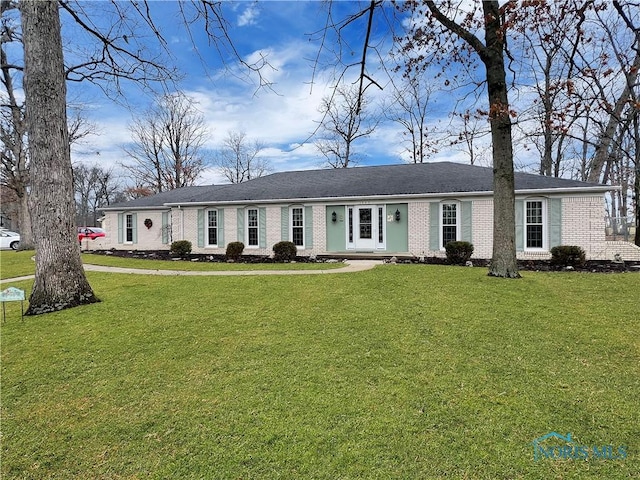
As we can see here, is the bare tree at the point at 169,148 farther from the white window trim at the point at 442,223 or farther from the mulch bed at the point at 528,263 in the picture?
the white window trim at the point at 442,223

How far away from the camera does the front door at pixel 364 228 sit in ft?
46.6

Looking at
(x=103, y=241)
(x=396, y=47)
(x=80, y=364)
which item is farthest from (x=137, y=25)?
(x=103, y=241)

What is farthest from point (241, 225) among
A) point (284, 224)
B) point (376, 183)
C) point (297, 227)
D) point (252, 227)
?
point (376, 183)

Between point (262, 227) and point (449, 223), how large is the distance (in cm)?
795

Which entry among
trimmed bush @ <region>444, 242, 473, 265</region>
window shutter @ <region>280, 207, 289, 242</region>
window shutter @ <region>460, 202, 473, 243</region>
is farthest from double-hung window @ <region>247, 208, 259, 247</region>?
window shutter @ <region>460, 202, 473, 243</region>

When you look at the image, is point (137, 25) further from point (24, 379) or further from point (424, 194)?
point (424, 194)

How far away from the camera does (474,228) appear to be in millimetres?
12805

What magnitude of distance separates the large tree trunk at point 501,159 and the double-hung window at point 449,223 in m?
4.96

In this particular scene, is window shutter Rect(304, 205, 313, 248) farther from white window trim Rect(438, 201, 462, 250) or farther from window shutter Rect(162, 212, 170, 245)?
window shutter Rect(162, 212, 170, 245)

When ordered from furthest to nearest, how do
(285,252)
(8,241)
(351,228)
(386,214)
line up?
(8,241) → (351,228) → (386,214) → (285,252)

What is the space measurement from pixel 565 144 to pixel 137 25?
26400 millimetres

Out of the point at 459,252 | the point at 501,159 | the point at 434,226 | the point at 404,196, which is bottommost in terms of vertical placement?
the point at 459,252

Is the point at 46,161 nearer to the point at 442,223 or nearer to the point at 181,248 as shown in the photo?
the point at 181,248

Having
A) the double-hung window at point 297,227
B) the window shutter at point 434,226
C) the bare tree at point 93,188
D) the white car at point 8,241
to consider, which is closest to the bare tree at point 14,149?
the white car at point 8,241
